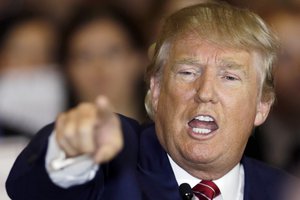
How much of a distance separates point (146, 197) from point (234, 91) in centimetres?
35

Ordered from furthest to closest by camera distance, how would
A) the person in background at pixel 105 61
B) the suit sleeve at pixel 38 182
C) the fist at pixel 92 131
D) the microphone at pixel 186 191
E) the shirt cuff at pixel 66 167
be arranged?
the person in background at pixel 105 61 < the microphone at pixel 186 191 < the suit sleeve at pixel 38 182 < the shirt cuff at pixel 66 167 < the fist at pixel 92 131

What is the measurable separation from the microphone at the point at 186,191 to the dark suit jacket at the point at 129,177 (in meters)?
0.02

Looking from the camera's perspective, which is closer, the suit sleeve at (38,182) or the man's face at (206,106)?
the suit sleeve at (38,182)

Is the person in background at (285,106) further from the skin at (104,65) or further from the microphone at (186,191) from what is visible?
the microphone at (186,191)

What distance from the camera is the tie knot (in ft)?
6.97

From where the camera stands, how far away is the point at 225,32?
2152mm

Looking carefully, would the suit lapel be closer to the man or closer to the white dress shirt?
the man

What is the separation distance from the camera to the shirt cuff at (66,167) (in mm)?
1598

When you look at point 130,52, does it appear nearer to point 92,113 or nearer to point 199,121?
point 199,121

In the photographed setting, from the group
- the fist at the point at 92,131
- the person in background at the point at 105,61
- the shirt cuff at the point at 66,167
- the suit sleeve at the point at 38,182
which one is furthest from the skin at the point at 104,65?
the fist at the point at 92,131

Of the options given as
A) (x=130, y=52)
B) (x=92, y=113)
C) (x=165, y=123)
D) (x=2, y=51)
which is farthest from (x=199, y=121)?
(x=2, y=51)

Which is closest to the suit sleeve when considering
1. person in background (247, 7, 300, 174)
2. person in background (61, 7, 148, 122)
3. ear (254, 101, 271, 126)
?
ear (254, 101, 271, 126)

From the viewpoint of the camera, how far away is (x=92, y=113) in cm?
149

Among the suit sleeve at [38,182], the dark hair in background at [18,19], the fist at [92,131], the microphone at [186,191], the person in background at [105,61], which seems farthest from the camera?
the dark hair in background at [18,19]
